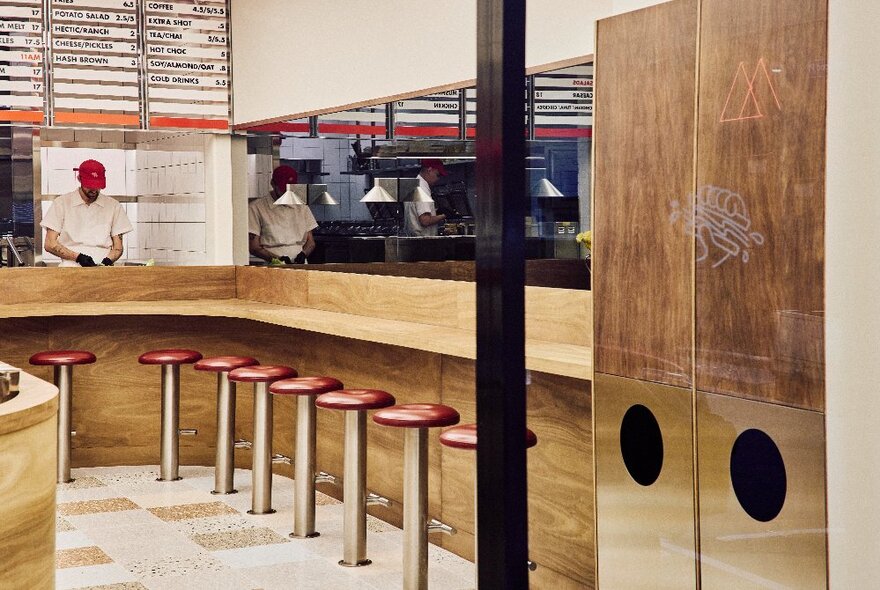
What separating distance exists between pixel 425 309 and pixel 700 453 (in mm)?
2725

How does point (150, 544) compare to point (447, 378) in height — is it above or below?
below

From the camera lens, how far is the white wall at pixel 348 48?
458cm

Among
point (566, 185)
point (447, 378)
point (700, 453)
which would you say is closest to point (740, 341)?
point (700, 453)

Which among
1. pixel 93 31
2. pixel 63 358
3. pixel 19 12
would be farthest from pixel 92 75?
pixel 63 358

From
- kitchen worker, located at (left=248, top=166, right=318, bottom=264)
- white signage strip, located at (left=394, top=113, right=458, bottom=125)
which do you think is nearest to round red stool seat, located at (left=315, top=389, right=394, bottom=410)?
white signage strip, located at (left=394, top=113, right=458, bottom=125)

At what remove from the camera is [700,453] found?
226cm

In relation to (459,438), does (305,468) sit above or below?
below

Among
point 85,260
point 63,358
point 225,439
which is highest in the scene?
point 85,260

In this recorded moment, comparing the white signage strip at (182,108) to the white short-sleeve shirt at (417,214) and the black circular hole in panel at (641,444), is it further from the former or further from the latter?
the black circular hole in panel at (641,444)

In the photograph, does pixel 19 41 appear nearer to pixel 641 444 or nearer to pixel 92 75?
pixel 92 75

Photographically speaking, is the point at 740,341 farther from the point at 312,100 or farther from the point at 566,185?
the point at 312,100

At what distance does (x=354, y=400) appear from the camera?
14.1ft

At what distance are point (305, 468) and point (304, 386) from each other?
36 centimetres

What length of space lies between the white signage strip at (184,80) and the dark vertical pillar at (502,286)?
5.38 metres
